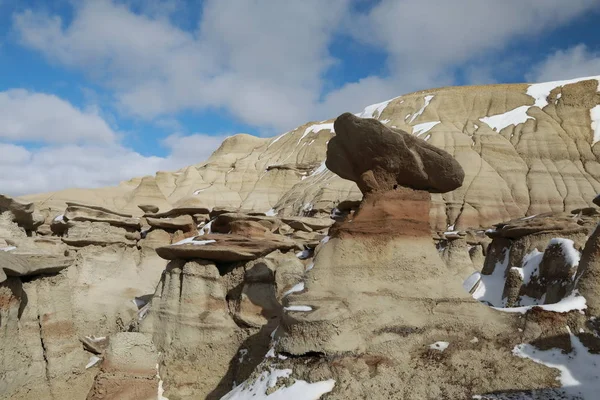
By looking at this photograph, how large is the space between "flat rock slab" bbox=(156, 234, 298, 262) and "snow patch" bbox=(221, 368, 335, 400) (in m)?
3.44

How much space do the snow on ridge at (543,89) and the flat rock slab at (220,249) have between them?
4288 centimetres

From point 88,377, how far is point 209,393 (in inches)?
83.5

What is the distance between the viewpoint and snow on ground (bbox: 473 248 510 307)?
36.4 ft

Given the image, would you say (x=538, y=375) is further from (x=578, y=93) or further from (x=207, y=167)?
(x=207, y=167)

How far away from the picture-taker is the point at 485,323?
515 cm

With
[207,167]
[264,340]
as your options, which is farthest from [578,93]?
[264,340]

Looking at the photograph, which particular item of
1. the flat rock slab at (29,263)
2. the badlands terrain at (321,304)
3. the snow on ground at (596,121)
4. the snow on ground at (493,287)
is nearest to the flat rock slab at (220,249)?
the badlands terrain at (321,304)

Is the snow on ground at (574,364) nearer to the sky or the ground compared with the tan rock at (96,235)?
nearer to the ground

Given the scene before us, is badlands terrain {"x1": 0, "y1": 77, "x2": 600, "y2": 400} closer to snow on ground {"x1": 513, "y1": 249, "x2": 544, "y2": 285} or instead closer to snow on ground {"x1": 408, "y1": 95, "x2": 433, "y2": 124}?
snow on ground {"x1": 513, "y1": 249, "x2": 544, "y2": 285}

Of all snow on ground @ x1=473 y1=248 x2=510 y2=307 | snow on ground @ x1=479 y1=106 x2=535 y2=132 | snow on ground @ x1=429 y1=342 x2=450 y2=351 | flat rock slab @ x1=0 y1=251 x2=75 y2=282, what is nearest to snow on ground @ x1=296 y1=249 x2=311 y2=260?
snow on ground @ x1=473 y1=248 x2=510 y2=307

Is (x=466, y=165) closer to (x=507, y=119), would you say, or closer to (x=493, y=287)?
(x=507, y=119)

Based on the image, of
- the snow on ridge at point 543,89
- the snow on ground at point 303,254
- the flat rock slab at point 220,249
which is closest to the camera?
the flat rock slab at point 220,249

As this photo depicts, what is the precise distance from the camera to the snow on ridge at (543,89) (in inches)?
1772

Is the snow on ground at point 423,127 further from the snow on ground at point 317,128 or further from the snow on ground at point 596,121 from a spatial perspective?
the snow on ground at point 317,128
